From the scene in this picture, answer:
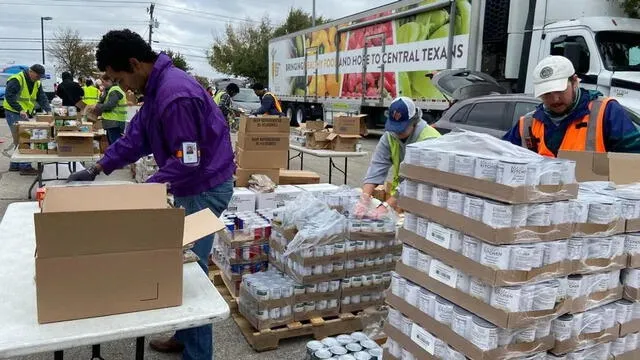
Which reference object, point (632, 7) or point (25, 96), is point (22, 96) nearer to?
point (25, 96)

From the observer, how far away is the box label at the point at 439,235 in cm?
184

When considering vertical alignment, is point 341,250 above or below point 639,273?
below

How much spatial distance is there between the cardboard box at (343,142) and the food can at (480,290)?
5.79m

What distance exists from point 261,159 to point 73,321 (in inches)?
166

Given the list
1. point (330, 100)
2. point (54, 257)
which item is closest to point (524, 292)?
point (54, 257)

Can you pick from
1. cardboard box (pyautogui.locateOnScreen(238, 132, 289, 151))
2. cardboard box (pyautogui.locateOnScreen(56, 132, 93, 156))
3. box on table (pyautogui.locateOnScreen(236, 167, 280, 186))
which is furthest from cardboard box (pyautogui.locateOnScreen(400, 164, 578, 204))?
cardboard box (pyautogui.locateOnScreen(56, 132, 93, 156))

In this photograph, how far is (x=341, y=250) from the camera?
10.8 ft

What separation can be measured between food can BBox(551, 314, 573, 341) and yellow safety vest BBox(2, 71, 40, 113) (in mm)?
8595

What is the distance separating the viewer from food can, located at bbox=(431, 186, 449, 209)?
187 cm

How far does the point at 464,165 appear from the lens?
179 cm

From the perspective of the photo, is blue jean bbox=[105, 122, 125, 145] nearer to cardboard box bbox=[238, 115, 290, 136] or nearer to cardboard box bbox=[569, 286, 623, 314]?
cardboard box bbox=[238, 115, 290, 136]

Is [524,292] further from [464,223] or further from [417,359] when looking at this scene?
[417,359]

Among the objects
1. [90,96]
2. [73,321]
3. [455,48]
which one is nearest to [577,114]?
[73,321]

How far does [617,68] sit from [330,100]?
9.52 meters
